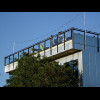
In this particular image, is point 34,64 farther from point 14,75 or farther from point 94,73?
point 94,73

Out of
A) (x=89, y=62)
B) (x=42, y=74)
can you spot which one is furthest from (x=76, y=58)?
(x=42, y=74)

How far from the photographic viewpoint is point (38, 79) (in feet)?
83.4

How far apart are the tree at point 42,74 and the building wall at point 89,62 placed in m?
1.47

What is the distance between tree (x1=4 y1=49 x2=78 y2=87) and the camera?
25297mm

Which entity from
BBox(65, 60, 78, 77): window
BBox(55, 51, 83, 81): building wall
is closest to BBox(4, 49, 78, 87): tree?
BBox(55, 51, 83, 81): building wall

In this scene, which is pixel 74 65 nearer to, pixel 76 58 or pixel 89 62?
pixel 76 58

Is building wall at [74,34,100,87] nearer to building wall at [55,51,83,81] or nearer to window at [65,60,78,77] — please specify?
building wall at [55,51,83,81]

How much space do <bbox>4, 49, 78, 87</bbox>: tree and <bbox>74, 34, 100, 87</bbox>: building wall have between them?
1.47 metres

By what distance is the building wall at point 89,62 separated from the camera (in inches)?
1118

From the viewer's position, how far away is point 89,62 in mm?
28906

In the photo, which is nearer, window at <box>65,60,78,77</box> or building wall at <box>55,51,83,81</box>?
building wall at <box>55,51,83,81</box>

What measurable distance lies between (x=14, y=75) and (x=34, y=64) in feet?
12.7

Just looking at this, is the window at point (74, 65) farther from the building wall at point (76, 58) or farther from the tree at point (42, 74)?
the tree at point (42, 74)
